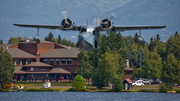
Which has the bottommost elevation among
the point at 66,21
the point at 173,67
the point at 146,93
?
the point at 146,93

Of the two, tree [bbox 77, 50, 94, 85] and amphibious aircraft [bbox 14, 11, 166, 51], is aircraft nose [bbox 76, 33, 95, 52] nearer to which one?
amphibious aircraft [bbox 14, 11, 166, 51]

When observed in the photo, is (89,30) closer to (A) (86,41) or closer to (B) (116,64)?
(A) (86,41)

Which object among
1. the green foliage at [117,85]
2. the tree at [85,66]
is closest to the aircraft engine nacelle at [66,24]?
the green foliage at [117,85]

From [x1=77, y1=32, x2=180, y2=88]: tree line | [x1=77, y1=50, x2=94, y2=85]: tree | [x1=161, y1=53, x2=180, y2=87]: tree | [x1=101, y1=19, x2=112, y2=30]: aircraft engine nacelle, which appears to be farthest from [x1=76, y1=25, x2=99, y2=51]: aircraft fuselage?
[x1=77, y1=50, x2=94, y2=85]: tree

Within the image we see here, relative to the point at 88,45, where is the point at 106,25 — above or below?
above

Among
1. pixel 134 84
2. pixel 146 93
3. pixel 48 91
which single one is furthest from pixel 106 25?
pixel 134 84

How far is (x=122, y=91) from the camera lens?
78.0 meters

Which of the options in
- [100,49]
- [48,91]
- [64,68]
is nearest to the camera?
[48,91]

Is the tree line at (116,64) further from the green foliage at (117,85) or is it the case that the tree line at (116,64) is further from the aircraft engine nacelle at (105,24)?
the aircraft engine nacelle at (105,24)

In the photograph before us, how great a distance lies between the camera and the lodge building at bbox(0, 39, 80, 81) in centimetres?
10250

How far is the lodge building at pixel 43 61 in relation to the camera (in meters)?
102

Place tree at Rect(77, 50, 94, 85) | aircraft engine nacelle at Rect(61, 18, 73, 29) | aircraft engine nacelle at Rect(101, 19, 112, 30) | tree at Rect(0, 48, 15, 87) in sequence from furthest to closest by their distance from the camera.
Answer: tree at Rect(77, 50, 94, 85)
tree at Rect(0, 48, 15, 87)
aircraft engine nacelle at Rect(61, 18, 73, 29)
aircraft engine nacelle at Rect(101, 19, 112, 30)

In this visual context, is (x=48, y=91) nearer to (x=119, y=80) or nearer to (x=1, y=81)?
(x=1, y=81)

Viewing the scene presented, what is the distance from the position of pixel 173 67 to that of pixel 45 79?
43.5 meters
